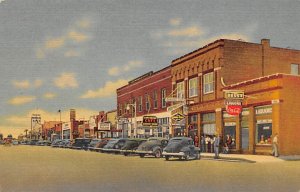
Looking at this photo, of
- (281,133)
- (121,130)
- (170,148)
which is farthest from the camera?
(121,130)

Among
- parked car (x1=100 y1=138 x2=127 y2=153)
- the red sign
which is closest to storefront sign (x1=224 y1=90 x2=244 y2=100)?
the red sign

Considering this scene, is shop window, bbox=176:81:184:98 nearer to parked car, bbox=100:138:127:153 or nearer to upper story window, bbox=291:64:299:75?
parked car, bbox=100:138:127:153

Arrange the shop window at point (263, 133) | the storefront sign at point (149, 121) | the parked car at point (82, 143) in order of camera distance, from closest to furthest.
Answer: the shop window at point (263, 133), the storefront sign at point (149, 121), the parked car at point (82, 143)

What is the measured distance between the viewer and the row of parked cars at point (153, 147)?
78.4 ft

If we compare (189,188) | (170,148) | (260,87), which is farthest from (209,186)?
(260,87)

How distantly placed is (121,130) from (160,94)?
1192 centimetres

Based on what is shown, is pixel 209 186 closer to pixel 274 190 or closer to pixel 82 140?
pixel 274 190

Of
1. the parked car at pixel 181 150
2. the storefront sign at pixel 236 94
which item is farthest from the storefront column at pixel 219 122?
the parked car at pixel 181 150

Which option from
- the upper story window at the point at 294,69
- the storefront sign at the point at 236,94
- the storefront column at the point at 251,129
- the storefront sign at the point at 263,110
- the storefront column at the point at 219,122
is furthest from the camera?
the upper story window at the point at 294,69

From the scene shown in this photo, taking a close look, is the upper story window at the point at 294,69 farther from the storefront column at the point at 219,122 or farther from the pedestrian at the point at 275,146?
the pedestrian at the point at 275,146

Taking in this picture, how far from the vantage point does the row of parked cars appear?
2391 centimetres

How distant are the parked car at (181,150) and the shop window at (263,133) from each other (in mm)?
5307

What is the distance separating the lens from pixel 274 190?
10680mm

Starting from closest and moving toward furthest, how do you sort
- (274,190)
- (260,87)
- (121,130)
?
(274,190) < (260,87) < (121,130)
